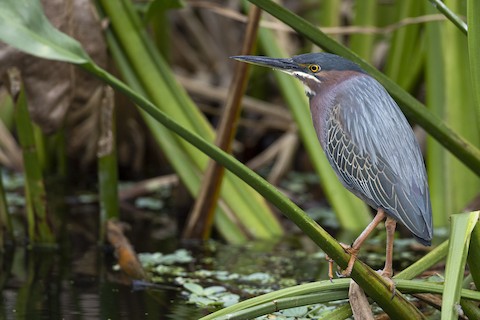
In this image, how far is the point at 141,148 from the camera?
5832 millimetres

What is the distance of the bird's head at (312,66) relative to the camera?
2.69 m

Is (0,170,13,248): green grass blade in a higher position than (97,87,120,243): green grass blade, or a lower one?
lower

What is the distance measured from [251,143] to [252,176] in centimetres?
426

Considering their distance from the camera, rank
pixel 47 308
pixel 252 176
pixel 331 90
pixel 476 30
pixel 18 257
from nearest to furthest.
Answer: pixel 252 176 → pixel 476 30 → pixel 331 90 → pixel 47 308 → pixel 18 257

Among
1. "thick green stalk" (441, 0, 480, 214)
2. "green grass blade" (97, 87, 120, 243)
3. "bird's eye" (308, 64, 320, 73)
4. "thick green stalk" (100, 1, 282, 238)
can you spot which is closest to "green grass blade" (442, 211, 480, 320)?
"bird's eye" (308, 64, 320, 73)

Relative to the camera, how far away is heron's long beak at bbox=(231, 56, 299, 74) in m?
2.61

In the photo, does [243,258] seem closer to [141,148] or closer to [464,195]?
[464,195]

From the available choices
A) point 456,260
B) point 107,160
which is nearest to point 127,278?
point 107,160

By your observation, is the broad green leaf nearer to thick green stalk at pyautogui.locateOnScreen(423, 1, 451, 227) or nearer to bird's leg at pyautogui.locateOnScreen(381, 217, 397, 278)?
bird's leg at pyautogui.locateOnScreen(381, 217, 397, 278)

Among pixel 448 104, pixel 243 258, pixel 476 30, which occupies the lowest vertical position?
pixel 243 258

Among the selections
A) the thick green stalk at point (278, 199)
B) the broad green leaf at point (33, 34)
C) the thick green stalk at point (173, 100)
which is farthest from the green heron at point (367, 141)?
the thick green stalk at point (173, 100)

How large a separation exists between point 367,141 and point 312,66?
0.31m

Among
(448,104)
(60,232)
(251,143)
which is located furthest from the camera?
(251,143)

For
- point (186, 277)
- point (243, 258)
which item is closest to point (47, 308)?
point (186, 277)
